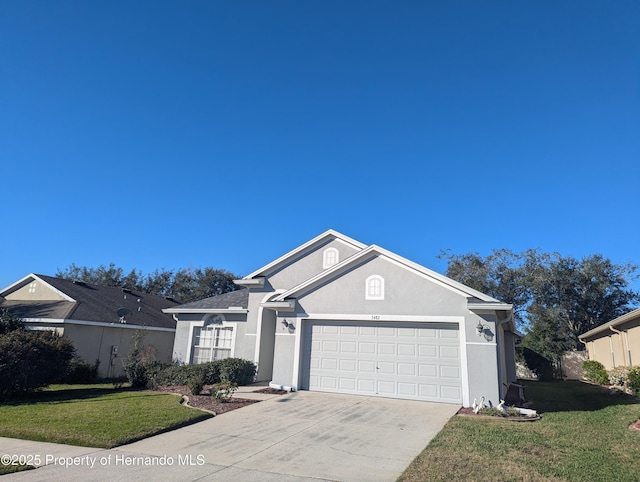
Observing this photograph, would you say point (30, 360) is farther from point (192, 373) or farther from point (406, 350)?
point (406, 350)

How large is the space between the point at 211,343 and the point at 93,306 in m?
6.80

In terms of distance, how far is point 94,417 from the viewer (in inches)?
369

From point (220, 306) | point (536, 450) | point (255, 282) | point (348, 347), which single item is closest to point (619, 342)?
point (348, 347)

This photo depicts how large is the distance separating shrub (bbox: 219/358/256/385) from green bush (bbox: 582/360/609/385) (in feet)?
60.6

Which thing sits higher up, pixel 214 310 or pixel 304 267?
pixel 304 267

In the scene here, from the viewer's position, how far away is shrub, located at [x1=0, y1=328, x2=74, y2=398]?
1187 cm

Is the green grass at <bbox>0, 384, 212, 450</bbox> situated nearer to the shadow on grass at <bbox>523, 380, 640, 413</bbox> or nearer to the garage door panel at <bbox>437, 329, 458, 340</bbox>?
the garage door panel at <bbox>437, 329, 458, 340</bbox>

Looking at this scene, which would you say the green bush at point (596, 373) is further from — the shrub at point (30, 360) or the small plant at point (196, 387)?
the shrub at point (30, 360)

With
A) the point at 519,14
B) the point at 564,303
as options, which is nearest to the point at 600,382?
the point at 564,303

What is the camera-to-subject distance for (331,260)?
58.8 feet

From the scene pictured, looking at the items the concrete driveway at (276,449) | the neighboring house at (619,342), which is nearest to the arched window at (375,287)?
the concrete driveway at (276,449)

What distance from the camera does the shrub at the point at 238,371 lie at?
15.1 meters

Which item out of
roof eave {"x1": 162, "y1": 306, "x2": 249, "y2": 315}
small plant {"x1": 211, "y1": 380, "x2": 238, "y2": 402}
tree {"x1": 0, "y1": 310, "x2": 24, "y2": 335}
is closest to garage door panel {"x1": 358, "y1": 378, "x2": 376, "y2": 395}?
small plant {"x1": 211, "y1": 380, "x2": 238, "y2": 402}

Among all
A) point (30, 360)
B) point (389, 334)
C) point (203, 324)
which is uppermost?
point (203, 324)
